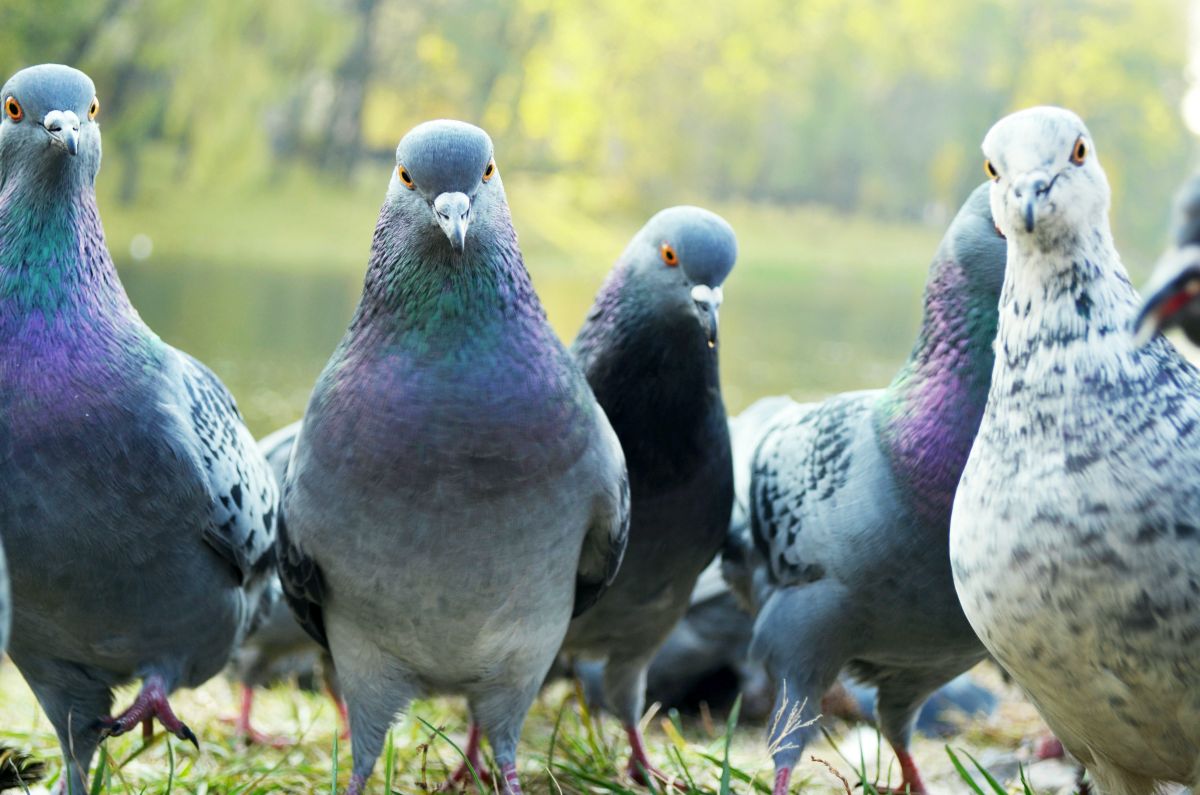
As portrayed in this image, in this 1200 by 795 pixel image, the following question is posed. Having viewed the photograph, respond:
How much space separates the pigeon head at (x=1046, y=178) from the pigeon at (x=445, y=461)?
2.76 feet

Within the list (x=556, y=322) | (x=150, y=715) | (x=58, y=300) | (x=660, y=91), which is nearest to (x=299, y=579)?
(x=150, y=715)

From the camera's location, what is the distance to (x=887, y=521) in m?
2.36

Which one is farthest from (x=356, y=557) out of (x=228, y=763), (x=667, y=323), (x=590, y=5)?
(x=590, y=5)

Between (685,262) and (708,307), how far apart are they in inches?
6.2

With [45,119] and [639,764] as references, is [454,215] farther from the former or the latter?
[639,764]

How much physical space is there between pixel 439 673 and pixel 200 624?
1.62 feet

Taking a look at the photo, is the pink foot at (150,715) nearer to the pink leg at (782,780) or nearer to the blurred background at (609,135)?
the pink leg at (782,780)

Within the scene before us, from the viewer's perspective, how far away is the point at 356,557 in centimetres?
213

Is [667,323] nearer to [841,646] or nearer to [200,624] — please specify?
[841,646]

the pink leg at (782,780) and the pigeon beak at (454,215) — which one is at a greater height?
the pigeon beak at (454,215)

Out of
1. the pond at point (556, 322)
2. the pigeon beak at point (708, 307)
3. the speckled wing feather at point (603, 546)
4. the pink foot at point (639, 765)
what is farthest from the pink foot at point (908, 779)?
the pond at point (556, 322)

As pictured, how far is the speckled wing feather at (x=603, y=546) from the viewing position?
7.43 feet

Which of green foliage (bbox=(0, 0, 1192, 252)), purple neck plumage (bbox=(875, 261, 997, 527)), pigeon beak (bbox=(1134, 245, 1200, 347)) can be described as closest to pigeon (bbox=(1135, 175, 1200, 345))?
pigeon beak (bbox=(1134, 245, 1200, 347))

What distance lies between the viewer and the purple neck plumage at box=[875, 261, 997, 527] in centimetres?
231
